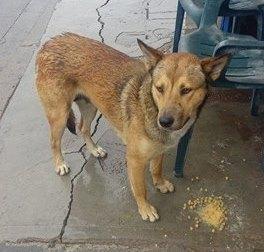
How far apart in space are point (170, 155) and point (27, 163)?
4.28 feet

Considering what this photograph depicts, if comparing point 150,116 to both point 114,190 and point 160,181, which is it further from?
point 114,190

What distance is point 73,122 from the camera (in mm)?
3629

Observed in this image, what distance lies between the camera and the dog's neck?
9.29ft

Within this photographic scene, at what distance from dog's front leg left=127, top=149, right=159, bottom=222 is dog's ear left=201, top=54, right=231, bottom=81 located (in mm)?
779

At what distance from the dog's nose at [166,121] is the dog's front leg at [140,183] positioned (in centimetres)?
49

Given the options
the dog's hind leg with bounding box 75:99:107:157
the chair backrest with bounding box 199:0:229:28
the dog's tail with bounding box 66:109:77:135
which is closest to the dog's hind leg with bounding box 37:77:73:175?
the dog's tail with bounding box 66:109:77:135

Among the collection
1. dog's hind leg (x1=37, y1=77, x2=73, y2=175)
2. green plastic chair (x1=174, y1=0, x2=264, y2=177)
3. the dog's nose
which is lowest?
A: dog's hind leg (x1=37, y1=77, x2=73, y2=175)

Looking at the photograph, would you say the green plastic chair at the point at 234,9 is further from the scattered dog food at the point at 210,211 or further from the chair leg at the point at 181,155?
the scattered dog food at the point at 210,211

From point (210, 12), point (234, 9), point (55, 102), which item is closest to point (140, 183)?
point (55, 102)

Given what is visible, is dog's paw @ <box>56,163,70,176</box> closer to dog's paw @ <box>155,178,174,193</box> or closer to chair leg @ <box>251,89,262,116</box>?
dog's paw @ <box>155,178,174,193</box>

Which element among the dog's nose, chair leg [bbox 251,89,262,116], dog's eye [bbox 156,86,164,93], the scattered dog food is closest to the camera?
the dog's nose

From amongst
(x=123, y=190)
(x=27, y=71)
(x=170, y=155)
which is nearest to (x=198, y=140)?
(x=170, y=155)

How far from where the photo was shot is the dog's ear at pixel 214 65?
2.53 m

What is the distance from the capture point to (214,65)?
2.58 metres
